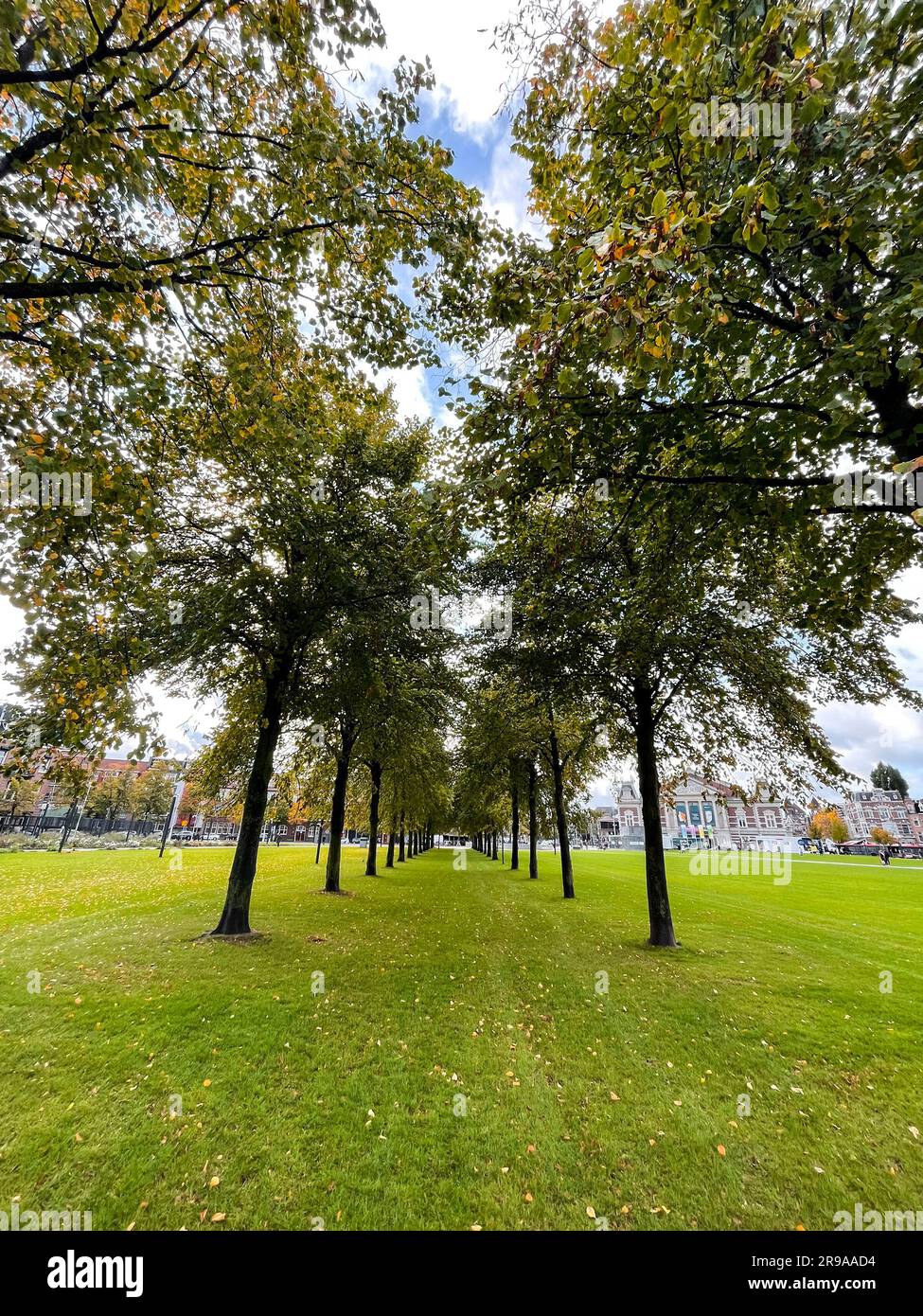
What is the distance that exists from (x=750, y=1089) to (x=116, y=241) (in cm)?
1300

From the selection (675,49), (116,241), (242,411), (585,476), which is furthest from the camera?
(242,411)

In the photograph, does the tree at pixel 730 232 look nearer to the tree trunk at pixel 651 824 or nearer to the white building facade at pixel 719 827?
the tree trunk at pixel 651 824

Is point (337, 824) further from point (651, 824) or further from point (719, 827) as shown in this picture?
point (719, 827)

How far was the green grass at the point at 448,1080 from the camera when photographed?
4.36 m

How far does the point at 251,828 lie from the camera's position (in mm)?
12914

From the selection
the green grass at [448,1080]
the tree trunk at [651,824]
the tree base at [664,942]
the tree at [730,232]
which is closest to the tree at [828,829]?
the green grass at [448,1080]

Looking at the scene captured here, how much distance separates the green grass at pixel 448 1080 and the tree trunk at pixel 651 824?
3.58 feet

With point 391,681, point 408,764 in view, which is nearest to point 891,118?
point 391,681

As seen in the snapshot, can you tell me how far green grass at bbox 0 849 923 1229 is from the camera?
14.3ft

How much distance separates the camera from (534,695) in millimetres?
14078

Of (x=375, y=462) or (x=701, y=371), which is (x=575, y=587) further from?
(x=375, y=462)

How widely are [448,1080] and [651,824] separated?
880 centimetres

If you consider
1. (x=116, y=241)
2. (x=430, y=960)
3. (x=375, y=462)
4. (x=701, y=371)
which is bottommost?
(x=430, y=960)

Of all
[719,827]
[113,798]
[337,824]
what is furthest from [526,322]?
[719,827]
